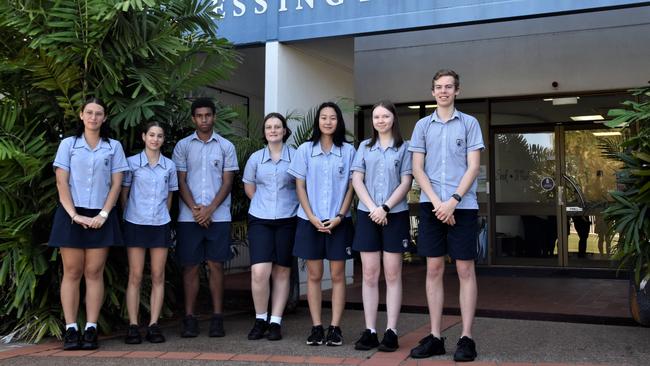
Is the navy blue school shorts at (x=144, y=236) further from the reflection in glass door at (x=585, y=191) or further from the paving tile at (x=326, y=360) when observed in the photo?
the reflection in glass door at (x=585, y=191)

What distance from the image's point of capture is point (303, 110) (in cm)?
768

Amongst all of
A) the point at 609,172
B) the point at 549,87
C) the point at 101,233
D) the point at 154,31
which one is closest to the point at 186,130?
the point at 154,31

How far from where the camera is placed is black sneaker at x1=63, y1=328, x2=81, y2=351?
4.79 m

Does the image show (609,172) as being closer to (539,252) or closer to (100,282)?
(539,252)

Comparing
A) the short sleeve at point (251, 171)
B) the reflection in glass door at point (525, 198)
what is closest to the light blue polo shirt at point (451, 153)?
the short sleeve at point (251, 171)

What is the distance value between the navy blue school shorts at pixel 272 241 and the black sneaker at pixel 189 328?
2.50 ft

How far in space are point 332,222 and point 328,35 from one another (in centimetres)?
294

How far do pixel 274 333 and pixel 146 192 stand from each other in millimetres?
1520

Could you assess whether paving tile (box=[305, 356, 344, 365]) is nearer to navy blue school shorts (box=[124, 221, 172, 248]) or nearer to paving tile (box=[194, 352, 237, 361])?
paving tile (box=[194, 352, 237, 361])

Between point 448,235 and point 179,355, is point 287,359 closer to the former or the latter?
point 179,355

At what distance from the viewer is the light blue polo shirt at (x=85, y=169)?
475 cm

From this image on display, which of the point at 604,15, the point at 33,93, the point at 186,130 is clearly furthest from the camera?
the point at 604,15

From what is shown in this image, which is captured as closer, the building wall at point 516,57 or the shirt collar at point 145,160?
the shirt collar at point 145,160

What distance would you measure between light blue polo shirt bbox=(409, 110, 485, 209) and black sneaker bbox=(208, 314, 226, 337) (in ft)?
6.83
